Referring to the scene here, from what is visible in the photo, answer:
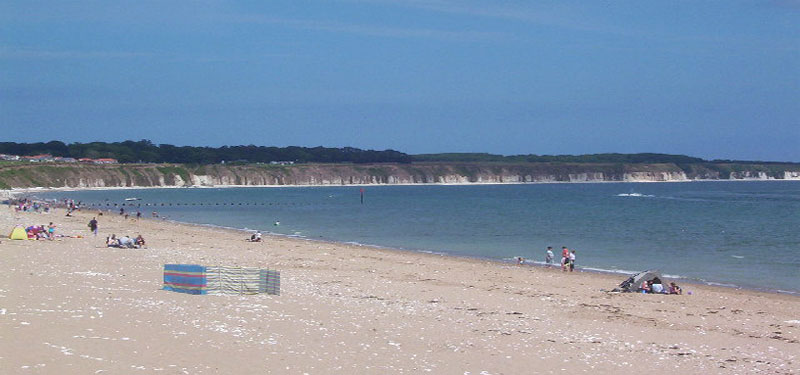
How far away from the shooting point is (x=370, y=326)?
14.9 m

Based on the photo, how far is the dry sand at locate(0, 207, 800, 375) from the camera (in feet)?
38.0

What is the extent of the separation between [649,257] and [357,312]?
2190cm

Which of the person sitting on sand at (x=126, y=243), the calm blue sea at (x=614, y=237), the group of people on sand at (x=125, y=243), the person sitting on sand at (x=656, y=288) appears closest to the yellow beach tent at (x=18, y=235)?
the group of people on sand at (x=125, y=243)

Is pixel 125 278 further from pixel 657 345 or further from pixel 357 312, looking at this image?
pixel 657 345

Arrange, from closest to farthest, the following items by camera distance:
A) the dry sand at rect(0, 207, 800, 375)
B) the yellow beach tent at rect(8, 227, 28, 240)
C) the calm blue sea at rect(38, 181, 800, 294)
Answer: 1. the dry sand at rect(0, 207, 800, 375)
2. the yellow beach tent at rect(8, 227, 28, 240)
3. the calm blue sea at rect(38, 181, 800, 294)

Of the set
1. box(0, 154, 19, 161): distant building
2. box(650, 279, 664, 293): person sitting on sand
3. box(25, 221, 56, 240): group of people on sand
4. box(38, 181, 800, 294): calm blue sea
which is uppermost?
box(0, 154, 19, 161): distant building

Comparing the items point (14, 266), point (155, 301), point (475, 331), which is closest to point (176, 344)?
point (155, 301)

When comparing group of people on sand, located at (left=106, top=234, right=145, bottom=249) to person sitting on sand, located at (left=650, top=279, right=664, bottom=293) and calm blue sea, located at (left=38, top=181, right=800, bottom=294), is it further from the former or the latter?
person sitting on sand, located at (left=650, top=279, right=664, bottom=293)

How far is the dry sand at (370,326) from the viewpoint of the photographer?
38.0ft

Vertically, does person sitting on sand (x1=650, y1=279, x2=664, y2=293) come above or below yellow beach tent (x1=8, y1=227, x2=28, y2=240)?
below

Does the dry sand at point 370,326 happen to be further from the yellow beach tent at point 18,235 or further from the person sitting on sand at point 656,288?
the yellow beach tent at point 18,235

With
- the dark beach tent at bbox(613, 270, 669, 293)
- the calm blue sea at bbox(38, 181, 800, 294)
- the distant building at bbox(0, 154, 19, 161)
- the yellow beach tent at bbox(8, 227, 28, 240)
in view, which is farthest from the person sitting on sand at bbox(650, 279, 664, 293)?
the distant building at bbox(0, 154, 19, 161)

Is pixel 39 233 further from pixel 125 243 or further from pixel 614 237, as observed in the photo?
pixel 614 237

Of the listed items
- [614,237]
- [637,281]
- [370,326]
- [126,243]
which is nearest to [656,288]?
Result: [637,281]
